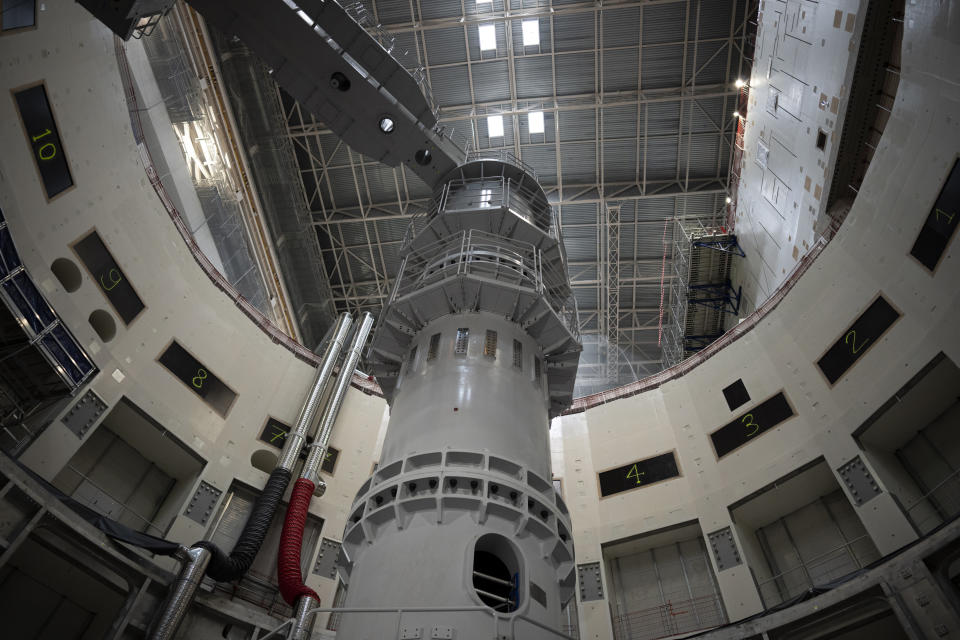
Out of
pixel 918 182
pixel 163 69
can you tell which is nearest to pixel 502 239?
pixel 918 182

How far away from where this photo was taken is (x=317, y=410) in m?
19.2

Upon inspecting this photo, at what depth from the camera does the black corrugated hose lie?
1389cm

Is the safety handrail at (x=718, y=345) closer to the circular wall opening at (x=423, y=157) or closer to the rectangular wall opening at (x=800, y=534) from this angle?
the rectangular wall opening at (x=800, y=534)

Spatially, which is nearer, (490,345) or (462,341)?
(490,345)

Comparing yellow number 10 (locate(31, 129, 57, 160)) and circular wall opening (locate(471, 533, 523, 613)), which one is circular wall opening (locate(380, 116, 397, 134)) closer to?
yellow number 10 (locate(31, 129, 57, 160))

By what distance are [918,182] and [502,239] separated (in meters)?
9.63

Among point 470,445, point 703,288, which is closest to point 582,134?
point 703,288

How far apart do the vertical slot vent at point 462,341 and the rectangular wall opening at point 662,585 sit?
845cm

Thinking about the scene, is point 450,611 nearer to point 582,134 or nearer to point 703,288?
point 703,288

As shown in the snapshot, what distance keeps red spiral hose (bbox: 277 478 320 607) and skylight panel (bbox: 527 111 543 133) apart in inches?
820

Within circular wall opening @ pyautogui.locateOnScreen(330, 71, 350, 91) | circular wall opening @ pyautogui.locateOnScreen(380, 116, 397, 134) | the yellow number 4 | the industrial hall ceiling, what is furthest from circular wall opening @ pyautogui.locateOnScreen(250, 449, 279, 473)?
the industrial hall ceiling

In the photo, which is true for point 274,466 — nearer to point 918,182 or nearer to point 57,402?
point 57,402

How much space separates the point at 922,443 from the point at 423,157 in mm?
16231

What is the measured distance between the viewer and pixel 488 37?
27703 mm
